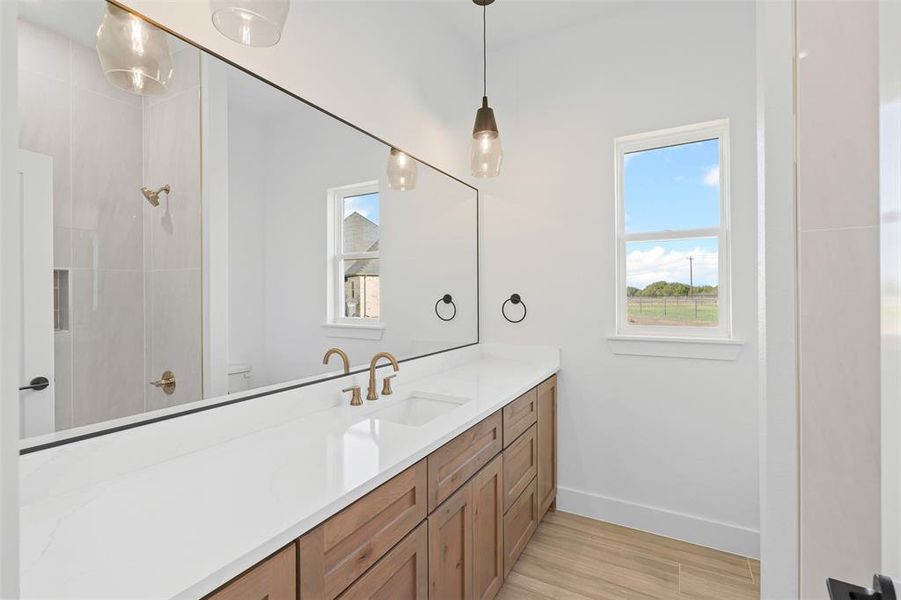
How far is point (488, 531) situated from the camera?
169 centimetres

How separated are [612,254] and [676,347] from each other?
0.63 metres

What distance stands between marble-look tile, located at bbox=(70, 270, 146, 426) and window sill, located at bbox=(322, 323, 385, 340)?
27.5 inches

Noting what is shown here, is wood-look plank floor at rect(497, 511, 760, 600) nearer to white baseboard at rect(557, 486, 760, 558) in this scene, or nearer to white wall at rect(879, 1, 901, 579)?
white baseboard at rect(557, 486, 760, 558)

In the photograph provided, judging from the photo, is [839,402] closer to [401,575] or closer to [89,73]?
[401,575]

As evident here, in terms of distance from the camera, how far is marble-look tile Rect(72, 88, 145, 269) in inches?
38.7

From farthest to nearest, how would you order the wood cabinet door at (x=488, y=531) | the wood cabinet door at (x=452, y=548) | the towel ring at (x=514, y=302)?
the towel ring at (x=514, y=302) → the wood cabinet door at (x=488, y=531) → the wood cabinet door at (x=452, y=548)

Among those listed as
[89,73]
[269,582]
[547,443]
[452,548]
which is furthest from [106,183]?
[547,443]

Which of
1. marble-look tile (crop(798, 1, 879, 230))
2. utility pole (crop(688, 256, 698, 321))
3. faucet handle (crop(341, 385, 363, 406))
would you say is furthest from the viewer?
utility pole (crop(688, 256, 698, 321))

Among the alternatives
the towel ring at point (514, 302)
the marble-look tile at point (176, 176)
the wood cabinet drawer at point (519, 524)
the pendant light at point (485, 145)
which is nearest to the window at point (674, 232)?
the towel ring at point (514, 302)

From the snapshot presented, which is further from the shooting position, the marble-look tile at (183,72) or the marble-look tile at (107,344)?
the marble-look tile at (183,72)

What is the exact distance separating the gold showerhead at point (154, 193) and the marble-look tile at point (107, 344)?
0.65 ft

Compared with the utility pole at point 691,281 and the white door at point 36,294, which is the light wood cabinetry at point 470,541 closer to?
the white door at point 36,294

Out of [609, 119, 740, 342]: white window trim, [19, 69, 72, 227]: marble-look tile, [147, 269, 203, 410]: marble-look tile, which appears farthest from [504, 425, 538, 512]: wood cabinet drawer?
[19, 69, 72, 227]: marble-look tile

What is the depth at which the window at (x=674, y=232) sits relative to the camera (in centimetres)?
229
